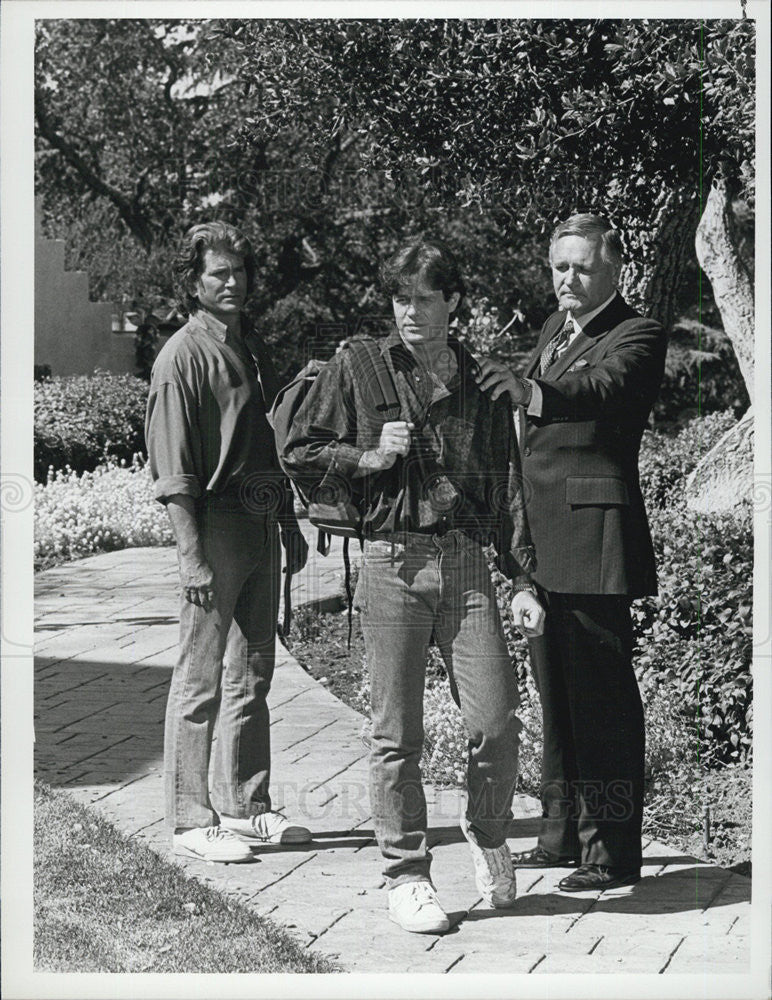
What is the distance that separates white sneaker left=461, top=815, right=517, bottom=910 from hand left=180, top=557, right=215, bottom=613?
3.61 feet

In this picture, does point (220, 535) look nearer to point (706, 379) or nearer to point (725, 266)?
point (725, 266)

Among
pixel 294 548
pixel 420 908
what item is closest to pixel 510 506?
pixel 294 548

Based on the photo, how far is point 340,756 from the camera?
5273 millimetres

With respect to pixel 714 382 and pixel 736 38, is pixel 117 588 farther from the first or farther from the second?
pixel 714 382

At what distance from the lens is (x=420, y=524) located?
13.1 ft

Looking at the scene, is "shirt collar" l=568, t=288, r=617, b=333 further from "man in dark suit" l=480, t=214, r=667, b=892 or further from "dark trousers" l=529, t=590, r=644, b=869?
"dark trousers" l=529, t=590, r=644, b=869

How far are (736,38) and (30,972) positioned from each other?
12.9ft

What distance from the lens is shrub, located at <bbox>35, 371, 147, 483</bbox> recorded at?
258 inches

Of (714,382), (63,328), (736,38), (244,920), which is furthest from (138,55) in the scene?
(714,382)

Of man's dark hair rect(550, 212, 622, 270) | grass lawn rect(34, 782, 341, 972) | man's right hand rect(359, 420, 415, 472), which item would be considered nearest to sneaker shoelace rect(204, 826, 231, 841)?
grass lawn rect(34, 782, 341, 972)

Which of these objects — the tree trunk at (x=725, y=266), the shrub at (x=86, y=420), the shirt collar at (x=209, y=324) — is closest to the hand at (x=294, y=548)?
the shirt collar at (x=209, y=324)

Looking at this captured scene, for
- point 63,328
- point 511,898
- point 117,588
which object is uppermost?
point 63,328

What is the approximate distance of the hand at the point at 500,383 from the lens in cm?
404

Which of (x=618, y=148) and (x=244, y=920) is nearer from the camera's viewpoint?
(x=244, y=920)
